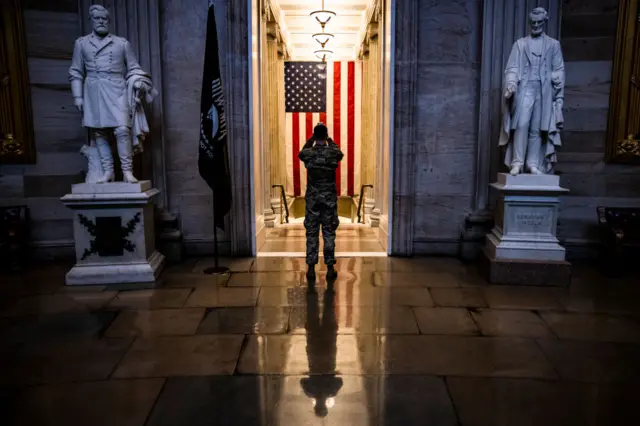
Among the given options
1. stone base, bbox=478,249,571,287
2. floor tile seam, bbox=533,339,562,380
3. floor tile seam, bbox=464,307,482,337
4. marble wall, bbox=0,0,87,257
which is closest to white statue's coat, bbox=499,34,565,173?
stone base, bbox=478,249,571,287

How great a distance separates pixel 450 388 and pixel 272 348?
1.27m

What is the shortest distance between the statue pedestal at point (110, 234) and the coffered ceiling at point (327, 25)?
6283 millimetres

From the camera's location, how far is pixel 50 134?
6.01 m

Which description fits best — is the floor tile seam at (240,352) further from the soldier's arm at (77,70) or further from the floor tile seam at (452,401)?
the soldier's arm at (77,70)

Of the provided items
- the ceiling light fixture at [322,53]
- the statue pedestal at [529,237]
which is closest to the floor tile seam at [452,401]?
the statue pedestal at [529,237]

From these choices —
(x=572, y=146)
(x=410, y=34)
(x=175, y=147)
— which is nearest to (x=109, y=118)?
(x=175, y=147)

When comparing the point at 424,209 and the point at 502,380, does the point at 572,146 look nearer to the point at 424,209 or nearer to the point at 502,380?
the point at 424,209

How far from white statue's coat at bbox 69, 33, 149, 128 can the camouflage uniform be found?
6.63ft

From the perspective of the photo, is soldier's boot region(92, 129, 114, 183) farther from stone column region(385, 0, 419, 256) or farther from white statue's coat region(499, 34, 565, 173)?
white statue's coat region(499, 34, 565, 173)

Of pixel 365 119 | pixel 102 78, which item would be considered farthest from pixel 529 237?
pixel 365 119

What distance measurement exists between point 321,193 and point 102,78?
8.54ft

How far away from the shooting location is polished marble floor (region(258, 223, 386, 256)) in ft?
21.7

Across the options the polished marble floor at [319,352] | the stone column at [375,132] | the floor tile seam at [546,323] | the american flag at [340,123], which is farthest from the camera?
the american flag at [340,123]

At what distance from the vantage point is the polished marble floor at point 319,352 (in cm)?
261
